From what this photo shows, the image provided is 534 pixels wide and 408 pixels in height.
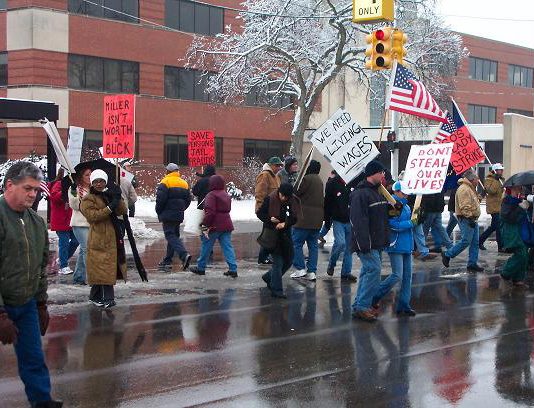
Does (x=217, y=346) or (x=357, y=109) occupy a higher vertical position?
(x=357, y=109)

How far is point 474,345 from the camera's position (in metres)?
8.21

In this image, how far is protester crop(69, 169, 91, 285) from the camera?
35.1ft

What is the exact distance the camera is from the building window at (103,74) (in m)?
38.1

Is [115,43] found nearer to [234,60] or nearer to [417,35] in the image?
[234,60]

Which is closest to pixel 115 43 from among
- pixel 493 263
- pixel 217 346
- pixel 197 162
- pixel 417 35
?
pixel 417 35

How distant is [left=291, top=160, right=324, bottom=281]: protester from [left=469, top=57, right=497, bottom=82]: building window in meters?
56.6

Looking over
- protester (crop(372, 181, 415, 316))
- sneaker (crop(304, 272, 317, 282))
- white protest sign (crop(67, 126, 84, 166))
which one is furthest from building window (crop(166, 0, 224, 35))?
protester (crop(372, 181, 415, 316))

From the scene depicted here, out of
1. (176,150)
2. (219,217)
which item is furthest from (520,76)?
(219,217)

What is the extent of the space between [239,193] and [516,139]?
13.9 m

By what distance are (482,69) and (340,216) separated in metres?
58.3

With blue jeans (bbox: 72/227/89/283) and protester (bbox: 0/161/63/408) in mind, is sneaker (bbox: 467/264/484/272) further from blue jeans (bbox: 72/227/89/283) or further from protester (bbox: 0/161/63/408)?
protester (bbox: 0/161/63/408)

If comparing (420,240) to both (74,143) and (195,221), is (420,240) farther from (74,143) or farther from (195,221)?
(74,143)

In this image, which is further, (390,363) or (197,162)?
(197,162)

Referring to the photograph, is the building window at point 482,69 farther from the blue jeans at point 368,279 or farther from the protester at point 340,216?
the blue jeans at point 368,279
